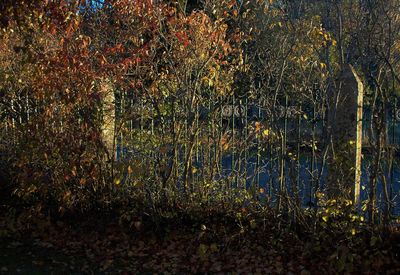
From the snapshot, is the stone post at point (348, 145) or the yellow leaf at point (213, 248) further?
the yellow leaf at point (213, 248)

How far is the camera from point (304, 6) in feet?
25.8

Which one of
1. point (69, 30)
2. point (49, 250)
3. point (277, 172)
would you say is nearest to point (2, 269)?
point (49, 250)

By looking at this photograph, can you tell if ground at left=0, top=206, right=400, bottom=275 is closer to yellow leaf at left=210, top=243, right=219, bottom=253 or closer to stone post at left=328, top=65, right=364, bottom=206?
yellow leaf at left=210, top=243, right=219, bottom=253

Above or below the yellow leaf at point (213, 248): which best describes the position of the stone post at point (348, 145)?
above

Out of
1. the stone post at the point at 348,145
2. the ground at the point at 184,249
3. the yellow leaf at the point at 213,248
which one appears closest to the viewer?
the ground at the point at 184,249

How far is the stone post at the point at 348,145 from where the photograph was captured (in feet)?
16.5

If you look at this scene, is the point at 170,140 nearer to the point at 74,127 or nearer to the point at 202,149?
the point at 202,149

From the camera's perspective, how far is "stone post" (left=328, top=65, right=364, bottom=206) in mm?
5043

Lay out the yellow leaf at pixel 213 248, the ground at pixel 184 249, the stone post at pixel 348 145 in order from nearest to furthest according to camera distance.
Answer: the ground at pixel 184 249 < the stone post at pixel 348 145 < the yellow leaf at pixel 213 248

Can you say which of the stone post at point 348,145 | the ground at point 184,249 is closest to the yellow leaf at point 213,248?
the ground at point 184,249

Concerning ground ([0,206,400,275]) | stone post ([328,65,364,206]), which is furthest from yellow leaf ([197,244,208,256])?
stone post ([328,65,364,206])

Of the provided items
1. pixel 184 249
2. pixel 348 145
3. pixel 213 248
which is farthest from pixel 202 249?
pixel 348 145

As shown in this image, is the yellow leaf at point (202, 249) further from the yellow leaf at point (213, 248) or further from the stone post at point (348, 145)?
the stone post at point (348, 145)

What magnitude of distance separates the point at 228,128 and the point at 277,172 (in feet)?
2.81
